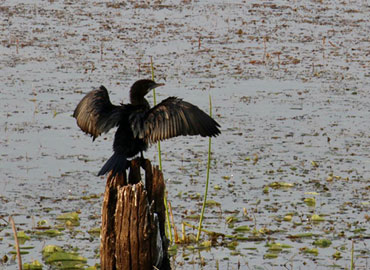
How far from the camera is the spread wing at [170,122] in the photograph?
19.7ft

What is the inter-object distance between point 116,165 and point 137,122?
1.08 feet

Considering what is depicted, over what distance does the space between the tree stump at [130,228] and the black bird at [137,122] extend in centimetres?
24

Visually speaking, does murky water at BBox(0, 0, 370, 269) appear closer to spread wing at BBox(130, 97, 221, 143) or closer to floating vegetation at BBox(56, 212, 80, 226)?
floating vegetation at BBox(56, 212, 80, 226)

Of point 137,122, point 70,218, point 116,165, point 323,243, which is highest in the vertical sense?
point 137,122

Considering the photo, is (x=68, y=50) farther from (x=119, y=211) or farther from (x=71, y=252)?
(x=119, y=211)

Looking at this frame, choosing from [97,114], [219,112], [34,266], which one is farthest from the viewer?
[219,112]

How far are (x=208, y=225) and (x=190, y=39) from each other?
984 cm

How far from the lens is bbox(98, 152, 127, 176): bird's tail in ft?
19.6

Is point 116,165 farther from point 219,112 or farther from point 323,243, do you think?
point 219,112

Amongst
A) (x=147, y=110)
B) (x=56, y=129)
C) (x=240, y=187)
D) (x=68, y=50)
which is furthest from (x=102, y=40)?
(x=147, y=110)

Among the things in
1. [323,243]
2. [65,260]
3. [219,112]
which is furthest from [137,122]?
[219,112]

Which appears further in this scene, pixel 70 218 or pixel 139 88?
pixel 70 218

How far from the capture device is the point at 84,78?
1402 centimetres

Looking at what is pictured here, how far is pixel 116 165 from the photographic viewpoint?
6.01 metres
